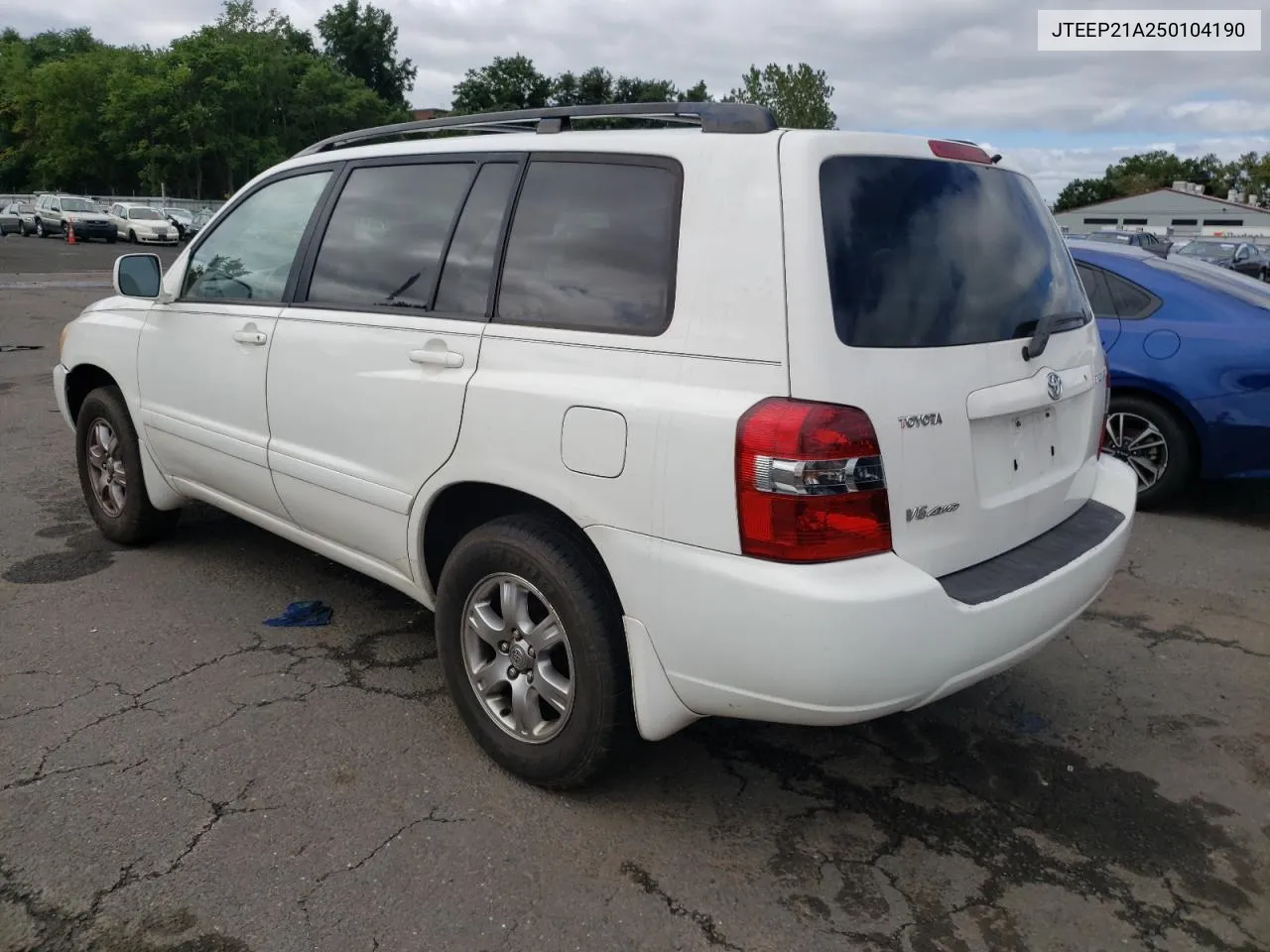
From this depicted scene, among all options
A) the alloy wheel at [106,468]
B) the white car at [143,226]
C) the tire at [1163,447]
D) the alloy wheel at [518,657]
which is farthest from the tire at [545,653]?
the white car at [143,226]

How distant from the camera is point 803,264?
244 cm

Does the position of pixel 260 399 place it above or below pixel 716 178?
below

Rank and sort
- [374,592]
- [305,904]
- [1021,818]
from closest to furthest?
[305,904] → [1021,818] → [374,592]

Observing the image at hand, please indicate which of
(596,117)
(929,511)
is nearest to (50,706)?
(596,117)

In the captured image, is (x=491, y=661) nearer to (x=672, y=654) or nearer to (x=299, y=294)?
(x=672, y=654)

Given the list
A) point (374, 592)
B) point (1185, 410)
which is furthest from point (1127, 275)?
point (374, 592)

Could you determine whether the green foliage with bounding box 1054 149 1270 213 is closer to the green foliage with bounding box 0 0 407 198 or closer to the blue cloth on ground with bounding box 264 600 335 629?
the green foliage with bounding box 0 0 407 198

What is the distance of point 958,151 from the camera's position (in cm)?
295

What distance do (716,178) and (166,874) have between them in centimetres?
227

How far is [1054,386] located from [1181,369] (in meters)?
3.38

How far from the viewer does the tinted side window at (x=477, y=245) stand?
10.3 ft

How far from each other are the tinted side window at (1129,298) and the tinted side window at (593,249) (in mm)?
4356

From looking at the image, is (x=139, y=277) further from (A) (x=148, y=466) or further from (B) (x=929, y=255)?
(B) (x=929, y=255)

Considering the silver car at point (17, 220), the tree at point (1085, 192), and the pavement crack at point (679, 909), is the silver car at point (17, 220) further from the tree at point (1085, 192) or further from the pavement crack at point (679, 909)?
the tree at point (1085, 192)
